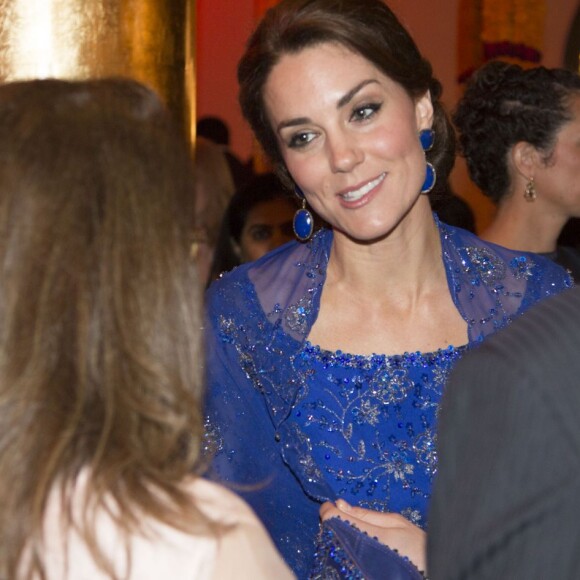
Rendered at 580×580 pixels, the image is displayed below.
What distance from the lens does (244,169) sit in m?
5.38

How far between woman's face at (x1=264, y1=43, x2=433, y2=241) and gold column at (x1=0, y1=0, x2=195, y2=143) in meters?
0.54

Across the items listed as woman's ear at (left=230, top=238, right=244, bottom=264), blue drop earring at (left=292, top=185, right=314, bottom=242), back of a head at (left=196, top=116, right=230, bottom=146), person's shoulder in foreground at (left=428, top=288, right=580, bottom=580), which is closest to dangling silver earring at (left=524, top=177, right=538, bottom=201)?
woman's ear at (left=230, top=238, right=244, bottom=264)

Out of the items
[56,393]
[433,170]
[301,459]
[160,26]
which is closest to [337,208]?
[433,170]

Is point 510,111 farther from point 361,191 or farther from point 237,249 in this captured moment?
point 361,191

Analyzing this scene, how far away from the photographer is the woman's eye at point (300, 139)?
7.78ft

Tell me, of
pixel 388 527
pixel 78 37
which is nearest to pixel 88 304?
pixel 388 527

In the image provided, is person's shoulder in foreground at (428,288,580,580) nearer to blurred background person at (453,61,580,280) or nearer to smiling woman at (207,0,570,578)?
smiling woman at (207,0,570,578)

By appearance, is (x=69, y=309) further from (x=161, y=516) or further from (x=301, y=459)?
(x=301, y=459)

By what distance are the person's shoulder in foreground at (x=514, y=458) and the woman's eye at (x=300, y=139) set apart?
126 cm

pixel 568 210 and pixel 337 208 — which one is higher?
pixel 337 208

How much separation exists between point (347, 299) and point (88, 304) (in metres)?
1.33

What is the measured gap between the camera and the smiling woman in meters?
2.32

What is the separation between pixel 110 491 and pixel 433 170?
1441 millimetres

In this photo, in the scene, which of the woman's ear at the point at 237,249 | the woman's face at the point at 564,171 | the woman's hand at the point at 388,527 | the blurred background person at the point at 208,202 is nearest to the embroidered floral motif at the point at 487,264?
the woman's hand at the point at 388,527
